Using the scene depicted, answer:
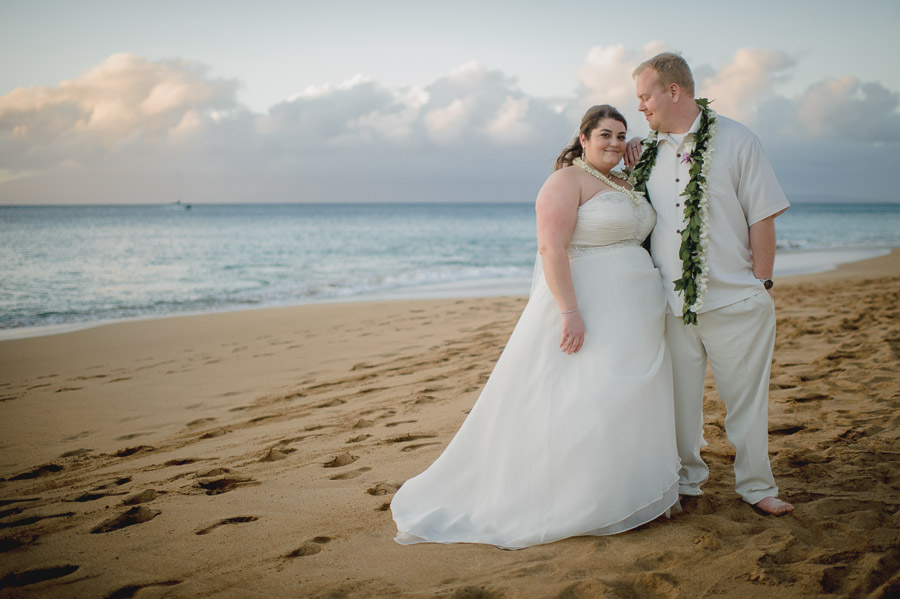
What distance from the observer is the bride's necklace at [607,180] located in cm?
317

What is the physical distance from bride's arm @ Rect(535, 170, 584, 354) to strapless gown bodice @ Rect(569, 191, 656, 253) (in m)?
0.06

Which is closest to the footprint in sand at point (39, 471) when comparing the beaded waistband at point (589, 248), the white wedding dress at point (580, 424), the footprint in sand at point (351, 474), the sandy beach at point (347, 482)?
the sandy beach at point (347, 482)

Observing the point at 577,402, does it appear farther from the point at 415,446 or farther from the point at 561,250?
the point at 415,446

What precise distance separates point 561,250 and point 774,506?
1.72m

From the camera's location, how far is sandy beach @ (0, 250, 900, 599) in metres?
2.58

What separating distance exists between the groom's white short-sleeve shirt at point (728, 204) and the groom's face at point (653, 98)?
0.46ft

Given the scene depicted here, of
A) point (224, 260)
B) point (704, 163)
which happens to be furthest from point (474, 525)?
point (224, 260)

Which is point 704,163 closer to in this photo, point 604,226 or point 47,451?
point 604,226

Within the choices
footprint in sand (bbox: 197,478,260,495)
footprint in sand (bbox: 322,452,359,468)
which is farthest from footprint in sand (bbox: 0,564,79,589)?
footprint in sand (bbox: 322,452,359,468)

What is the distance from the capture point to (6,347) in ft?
29.9

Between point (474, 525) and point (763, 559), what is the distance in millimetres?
1326

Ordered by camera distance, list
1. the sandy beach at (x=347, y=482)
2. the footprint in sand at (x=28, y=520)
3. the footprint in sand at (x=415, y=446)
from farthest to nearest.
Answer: the footprint in sand at (x=415, y=446) → the footprint in sand at (x=28, y=520) → the sandy beach at (x=347, y=482)

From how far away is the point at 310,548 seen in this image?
2949 mm

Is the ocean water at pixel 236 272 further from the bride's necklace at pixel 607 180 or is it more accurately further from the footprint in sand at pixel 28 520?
the bride's necklace at pixel 607 180
